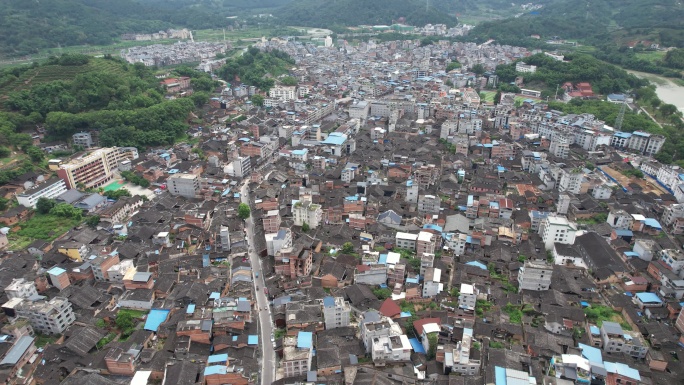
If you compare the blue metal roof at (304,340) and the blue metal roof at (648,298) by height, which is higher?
the blue metal roof at (304,340)

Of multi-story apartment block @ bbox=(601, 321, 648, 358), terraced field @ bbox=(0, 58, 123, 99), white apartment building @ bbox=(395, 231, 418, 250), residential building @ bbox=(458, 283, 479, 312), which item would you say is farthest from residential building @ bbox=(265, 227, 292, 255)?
terraced field @ bbox=(0, 58, 123, 99)

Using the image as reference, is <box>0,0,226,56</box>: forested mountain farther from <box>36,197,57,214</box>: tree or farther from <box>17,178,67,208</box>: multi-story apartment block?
<box>36,197,57,214</box>: tree

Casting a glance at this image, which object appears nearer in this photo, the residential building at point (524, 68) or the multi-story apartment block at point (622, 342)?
the multi-story apartment block at point (622, 342)

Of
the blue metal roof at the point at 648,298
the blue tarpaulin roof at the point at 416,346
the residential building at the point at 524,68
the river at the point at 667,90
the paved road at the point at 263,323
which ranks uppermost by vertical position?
the residential building at the point at 524,68

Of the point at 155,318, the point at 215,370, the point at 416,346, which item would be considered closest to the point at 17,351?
the point at 155,318

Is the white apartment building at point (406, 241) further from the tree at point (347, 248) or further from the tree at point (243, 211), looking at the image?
the tree at point (243, 211)

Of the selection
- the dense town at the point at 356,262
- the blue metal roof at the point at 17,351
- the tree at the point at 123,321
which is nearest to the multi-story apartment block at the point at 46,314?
the dense town at the point at 356,262

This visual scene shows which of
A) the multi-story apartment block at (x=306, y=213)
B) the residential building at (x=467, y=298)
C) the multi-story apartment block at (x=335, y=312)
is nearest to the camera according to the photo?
the multi-story apartment block at (x=335, y=312)

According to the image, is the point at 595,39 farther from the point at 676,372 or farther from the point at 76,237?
the point at 76,237
